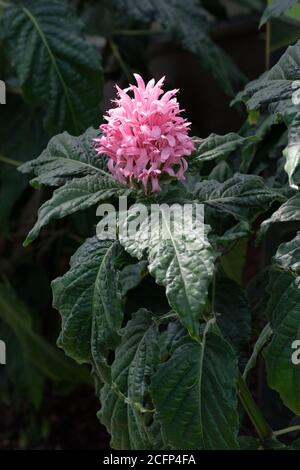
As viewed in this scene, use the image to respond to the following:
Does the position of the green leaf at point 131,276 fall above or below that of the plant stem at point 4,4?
below

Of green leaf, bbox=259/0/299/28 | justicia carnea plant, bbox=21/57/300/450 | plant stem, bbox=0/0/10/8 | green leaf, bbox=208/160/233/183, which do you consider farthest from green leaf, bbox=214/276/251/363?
plant stem, bbox=0/0/10/8

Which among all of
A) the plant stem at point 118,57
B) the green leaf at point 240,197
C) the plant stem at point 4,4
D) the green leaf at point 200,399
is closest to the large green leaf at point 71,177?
the green leaf at point 240,197

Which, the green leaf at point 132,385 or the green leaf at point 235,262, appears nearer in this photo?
the green leaf at point 132,385

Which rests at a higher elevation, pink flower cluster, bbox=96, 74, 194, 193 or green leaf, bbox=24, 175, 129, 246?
pink flower cluster, bbox=96, 74, 194, 193

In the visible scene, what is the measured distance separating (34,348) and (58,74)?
2.08 ft

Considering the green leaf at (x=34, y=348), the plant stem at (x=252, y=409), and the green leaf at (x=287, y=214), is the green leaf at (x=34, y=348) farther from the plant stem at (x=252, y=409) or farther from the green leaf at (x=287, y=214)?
the green leaf at (x=287, y=214)

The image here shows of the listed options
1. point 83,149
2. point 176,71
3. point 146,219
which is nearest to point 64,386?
point 176,71

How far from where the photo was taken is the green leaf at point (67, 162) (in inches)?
42.4

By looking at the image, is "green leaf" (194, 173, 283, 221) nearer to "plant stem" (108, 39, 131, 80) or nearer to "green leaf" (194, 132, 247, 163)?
"green leaf" (194, 132, 247, 163)

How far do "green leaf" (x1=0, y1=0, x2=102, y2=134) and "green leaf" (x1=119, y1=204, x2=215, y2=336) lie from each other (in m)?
0.64

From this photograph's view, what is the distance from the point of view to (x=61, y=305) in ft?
3.24

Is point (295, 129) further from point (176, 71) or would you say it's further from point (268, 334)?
point (176, 71)

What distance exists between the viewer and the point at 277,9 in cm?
123

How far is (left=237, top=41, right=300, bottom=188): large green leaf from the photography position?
91 centimetres
